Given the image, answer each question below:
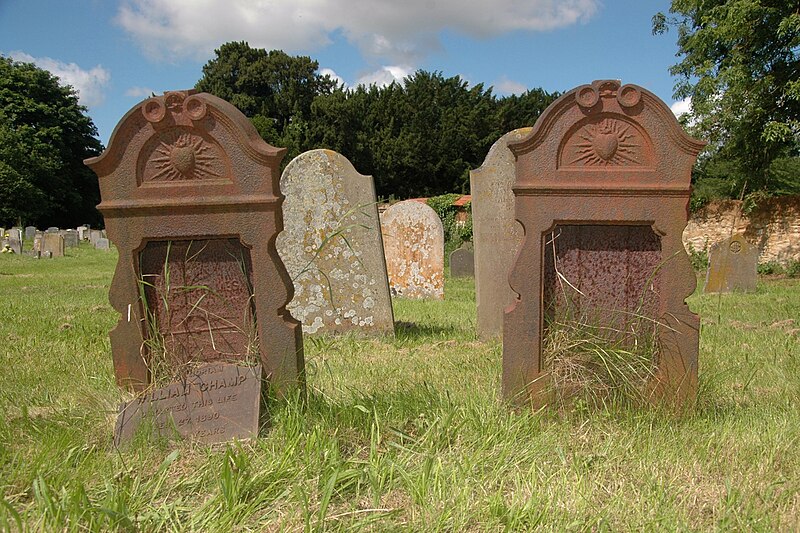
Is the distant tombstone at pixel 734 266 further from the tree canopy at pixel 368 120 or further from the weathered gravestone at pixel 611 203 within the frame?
the tree canopy at pixel 368 120

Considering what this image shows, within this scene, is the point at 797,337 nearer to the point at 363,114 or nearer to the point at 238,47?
the point at 363,114

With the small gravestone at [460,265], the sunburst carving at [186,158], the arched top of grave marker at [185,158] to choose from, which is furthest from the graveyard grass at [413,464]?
the small gravestone at [460,265]

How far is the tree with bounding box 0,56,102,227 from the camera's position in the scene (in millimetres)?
30797

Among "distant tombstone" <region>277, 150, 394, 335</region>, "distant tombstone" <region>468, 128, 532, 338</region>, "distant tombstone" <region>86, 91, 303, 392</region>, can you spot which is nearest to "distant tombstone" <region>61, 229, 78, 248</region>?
"distant tombstone" <region>277, 150, 394, 335</region>

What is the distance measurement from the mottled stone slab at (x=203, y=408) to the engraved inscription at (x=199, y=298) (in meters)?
0.19

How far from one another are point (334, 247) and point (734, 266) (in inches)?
298

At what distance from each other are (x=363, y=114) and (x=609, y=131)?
36.3m

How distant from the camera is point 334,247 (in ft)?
19.2

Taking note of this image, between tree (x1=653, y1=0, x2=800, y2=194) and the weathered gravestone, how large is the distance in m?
11.4

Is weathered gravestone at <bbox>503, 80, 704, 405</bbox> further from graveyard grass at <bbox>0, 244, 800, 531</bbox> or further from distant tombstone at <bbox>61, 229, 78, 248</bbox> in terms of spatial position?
distant tombstone at <bbox>61, 229, 78, 248</bbox>

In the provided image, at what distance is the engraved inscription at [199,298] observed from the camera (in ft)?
10.4

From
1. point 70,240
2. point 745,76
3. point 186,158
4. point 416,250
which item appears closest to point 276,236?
point 186,158

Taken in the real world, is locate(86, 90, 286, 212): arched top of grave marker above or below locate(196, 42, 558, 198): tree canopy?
below

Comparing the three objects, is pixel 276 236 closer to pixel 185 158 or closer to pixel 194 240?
pixel 194 240
